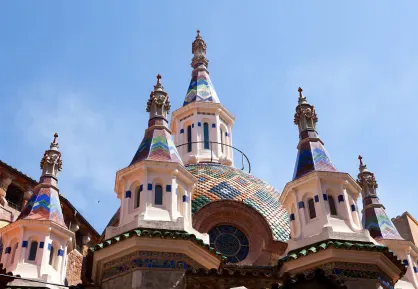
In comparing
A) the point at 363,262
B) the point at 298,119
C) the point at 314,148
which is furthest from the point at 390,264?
the point at 298,119

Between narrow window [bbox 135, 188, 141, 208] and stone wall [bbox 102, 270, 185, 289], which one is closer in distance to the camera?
stone wall [bbox 102, 270, 185, 289]

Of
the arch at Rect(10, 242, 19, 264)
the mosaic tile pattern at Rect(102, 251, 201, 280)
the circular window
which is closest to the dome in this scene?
the circular window

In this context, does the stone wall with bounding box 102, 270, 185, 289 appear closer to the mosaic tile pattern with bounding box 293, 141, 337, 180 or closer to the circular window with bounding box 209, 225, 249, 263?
the circular window with bounding box 209, 225, 249, 263

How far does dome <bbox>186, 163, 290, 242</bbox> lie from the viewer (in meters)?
18.8

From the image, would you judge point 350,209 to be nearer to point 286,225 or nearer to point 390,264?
point 390,264

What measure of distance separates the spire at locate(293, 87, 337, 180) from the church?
0.04 m

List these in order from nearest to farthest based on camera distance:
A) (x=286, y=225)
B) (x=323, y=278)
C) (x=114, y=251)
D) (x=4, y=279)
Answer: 1. (x=323, y=278)
2. (x=4, y=279)
3. (x=114, y=251)
4. (x=286, y=225)

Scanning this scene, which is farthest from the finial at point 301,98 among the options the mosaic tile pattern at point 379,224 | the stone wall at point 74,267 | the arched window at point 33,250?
the stone wall at point 74,267

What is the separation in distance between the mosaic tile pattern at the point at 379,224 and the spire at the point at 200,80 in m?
8.77

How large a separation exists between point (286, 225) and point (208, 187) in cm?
284

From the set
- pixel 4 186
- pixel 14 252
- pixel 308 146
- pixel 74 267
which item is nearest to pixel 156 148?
pixel 308 146

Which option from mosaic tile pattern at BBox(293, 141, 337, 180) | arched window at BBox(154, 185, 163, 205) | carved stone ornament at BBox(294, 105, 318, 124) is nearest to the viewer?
arched window at BBox(154, 185, 163, 205)

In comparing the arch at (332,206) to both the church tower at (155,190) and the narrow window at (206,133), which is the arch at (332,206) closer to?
the church tower at (155,190)

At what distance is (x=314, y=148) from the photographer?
59.0 feet
